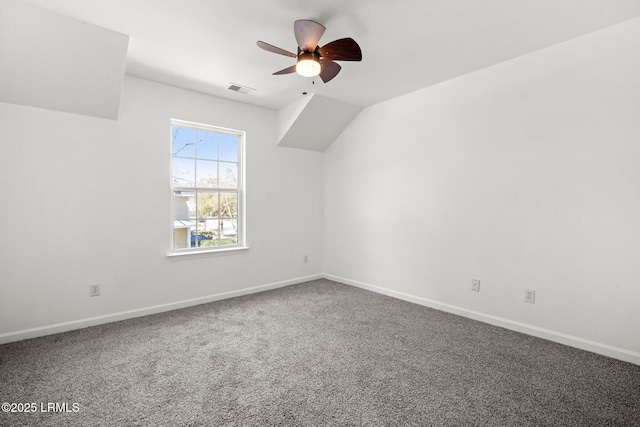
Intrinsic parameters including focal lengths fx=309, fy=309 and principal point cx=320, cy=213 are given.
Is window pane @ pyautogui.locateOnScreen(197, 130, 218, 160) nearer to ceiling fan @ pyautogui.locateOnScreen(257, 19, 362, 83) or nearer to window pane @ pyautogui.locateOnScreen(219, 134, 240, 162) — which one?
window pane @ pyautogui.locateOnScreen(219, 134, 240, 162)

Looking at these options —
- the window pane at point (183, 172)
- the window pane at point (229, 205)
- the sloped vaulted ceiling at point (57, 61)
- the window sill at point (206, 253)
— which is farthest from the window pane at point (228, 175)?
the sloped vaulted ceiling at point (57, 61)

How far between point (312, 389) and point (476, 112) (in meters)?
3.08

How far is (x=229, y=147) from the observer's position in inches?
167

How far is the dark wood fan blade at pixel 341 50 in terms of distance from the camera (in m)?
2.17

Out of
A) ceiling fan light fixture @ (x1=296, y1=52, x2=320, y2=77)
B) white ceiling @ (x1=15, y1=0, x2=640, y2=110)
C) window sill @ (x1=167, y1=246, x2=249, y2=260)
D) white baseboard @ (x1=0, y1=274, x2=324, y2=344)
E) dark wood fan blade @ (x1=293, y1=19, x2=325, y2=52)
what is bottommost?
white baseboard @ (x1=0, y1=274, x2=324, y2=344)

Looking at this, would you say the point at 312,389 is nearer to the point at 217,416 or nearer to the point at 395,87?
the point at 217,416

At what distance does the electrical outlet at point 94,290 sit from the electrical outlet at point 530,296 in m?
4.21

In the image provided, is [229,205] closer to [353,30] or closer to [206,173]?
[206,173]

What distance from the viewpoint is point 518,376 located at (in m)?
2.18

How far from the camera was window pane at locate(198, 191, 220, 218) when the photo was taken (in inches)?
156

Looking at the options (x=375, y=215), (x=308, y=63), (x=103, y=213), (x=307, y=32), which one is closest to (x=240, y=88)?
(x=308, y=63)

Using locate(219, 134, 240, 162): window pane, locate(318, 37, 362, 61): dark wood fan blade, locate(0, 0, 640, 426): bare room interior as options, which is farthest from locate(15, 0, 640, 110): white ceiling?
locate(219, 134, 240, 162): window pane

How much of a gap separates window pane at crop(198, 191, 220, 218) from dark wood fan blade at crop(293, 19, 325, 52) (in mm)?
2381

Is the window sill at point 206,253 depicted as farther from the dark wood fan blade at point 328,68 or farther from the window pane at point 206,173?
the dark wood fan blade at point 328,68
